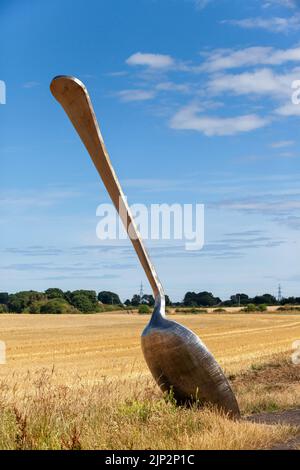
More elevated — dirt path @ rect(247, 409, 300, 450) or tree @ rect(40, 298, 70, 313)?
tree @ rect(40, 298, 70, 313)

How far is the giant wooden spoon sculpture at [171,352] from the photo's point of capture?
8.12 meters

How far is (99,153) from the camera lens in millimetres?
9070

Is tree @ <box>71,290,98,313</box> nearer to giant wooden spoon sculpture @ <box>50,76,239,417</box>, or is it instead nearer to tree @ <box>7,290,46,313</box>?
tree @ <box>7,290,46,313</box>

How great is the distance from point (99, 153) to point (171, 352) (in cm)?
268

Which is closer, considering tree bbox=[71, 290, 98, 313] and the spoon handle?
the spoon handle

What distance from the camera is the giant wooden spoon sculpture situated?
8125 millimetres

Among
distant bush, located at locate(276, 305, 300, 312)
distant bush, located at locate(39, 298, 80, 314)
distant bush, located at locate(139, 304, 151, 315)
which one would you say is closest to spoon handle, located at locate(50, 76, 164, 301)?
distant bush, located at locate(39, 298, 80, 314)

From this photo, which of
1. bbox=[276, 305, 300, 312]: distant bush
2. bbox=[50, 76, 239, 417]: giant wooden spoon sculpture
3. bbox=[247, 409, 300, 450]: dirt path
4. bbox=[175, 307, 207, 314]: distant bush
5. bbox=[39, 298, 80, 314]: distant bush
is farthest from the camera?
bbox=[276, 305, 300, 312]: distant bush

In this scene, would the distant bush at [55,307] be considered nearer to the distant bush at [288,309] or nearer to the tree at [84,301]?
the tree at [84,301]

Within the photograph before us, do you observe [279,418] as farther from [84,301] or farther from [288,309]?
[288,309]

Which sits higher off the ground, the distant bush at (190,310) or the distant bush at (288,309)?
the distant bush at (288,309)

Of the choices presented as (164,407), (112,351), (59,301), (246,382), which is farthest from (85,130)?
(59,301)

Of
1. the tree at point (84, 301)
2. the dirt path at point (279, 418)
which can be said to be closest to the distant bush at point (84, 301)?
the tree at point (84, 301)
